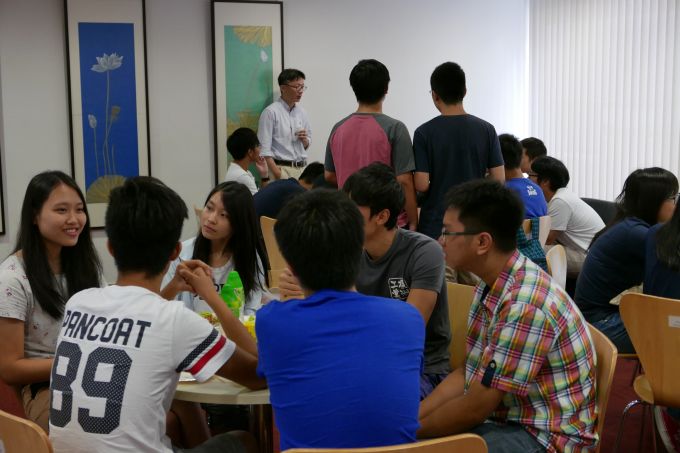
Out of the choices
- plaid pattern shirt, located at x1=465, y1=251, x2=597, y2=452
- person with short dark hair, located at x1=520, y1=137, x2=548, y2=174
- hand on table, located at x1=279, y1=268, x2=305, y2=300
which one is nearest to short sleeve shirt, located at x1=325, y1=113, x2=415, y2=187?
hand on table, located at x1=279, y1=268, x2=305, y2=300

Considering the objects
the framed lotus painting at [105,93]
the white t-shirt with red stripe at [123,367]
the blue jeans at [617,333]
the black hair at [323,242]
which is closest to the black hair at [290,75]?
the framed lotus painting at [105,93]

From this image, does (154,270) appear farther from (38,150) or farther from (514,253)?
(38,150)

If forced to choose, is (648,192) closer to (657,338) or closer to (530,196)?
(657,338)

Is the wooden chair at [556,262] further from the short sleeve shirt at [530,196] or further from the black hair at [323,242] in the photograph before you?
the black hair at [323,242]

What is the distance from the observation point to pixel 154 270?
201cm

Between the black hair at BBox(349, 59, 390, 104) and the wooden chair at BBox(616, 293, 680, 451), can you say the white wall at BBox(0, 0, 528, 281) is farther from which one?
the wooden chair at BBox(616, 293, 680, 451)

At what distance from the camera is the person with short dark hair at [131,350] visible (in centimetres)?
184

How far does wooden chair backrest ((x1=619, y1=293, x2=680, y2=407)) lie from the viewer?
259 centimetres

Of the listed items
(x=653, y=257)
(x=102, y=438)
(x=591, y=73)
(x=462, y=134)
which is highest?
(x=591, y=73)

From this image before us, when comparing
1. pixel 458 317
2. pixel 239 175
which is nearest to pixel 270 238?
pixel 239 175

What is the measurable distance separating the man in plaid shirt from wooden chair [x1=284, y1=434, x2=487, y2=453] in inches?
16.6

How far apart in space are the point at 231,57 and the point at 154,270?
500cm

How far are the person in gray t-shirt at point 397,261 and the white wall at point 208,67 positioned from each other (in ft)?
14.3

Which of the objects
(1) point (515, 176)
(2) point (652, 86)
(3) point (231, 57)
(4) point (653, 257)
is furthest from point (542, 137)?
(4) point (653, 257)
